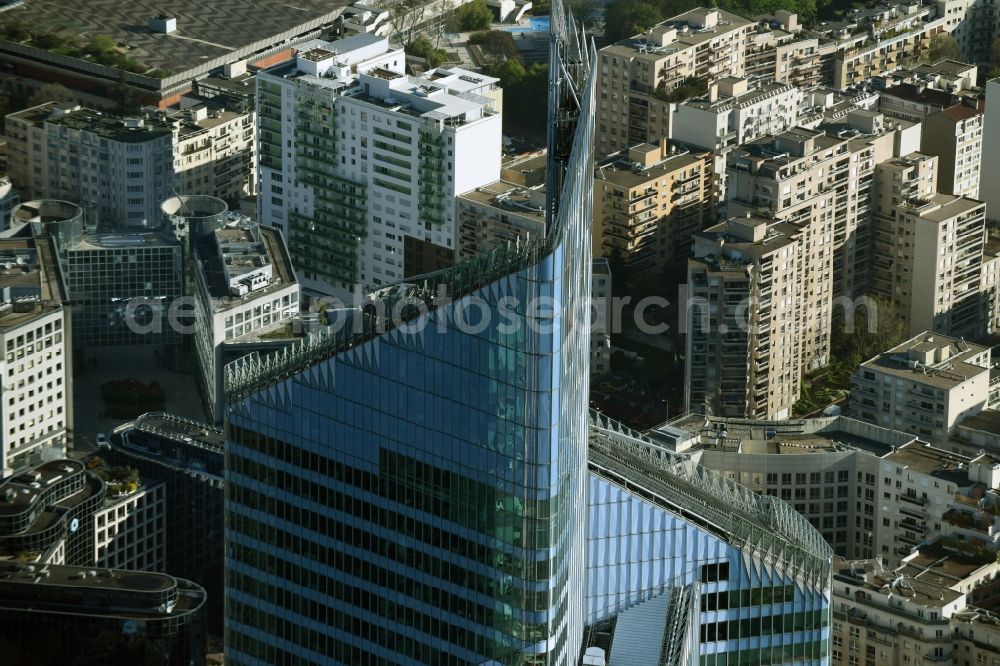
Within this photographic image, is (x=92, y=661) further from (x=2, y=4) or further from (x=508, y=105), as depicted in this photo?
(x=2, y=4)

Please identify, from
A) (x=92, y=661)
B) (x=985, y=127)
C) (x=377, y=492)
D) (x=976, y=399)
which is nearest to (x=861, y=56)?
(x=985, y=127)

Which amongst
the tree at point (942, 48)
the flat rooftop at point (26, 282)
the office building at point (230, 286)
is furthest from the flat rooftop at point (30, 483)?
the tree at point (942, 48)

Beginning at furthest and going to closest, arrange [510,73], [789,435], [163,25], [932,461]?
[163,25] → [510,73] → [789,435] → [932,461]

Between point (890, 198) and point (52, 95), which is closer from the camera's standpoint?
point (890, 198)

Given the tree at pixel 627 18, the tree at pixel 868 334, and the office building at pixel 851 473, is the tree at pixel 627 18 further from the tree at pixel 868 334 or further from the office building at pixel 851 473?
the office building at pixel 851 473

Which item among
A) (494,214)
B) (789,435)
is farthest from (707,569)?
(494,214)

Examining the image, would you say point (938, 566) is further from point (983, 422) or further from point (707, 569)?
point (707, 569)
